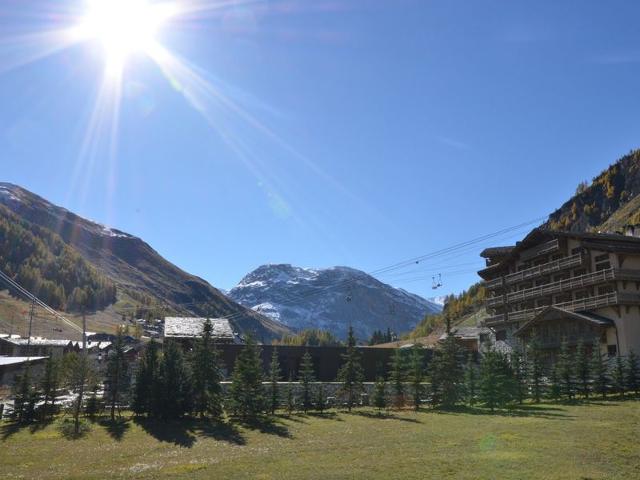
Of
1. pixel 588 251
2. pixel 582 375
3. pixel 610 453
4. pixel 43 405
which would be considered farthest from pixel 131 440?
pixel 588 251

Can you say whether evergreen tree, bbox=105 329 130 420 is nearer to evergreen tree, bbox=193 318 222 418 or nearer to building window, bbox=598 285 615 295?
evergreen tree, bbox=193 318 222 418

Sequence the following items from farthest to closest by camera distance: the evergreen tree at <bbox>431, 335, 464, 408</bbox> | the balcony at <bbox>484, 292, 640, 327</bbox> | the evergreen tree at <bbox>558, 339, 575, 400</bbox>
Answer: the balcony at <bbox>484, 292, 640, 327</bbox> < the evergreen tree at <bbox>431, 335, 464, 408</bbox> < the evergreen tree at <bbox>558, 339, 575, 400</bbox>

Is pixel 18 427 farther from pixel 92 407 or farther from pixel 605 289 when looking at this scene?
pixel 605 289

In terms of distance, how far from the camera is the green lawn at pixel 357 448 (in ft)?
68.3

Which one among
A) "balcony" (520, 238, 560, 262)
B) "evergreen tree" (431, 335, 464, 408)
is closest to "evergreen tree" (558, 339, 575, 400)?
"evergreen tree" (431, 335, 464, 408)

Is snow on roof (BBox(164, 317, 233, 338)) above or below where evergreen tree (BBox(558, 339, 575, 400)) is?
above

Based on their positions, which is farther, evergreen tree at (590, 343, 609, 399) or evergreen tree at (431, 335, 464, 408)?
evergreen tree at (431, 335, 464, 408)

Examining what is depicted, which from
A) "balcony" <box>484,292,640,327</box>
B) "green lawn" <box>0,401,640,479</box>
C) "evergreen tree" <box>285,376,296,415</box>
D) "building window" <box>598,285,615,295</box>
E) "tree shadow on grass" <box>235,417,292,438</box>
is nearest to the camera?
"green lawn" <box>0,401,640,479</box>

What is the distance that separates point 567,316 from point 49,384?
57.7m

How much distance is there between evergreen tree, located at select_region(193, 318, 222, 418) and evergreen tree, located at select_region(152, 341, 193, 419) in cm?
69

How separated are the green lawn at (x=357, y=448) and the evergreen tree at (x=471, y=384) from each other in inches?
404

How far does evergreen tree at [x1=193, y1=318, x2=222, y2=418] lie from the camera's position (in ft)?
146

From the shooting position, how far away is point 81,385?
42188 millimetres

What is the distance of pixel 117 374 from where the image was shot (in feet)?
152
